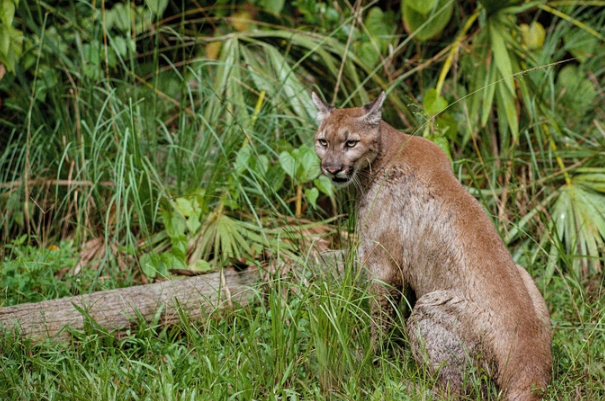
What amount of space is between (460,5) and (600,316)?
194 inches

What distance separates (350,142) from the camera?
224 inches

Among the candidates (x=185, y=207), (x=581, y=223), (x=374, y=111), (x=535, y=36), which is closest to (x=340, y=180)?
(x=374, y=111)

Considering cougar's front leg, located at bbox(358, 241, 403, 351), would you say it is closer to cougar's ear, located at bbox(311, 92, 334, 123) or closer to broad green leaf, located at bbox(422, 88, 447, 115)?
cougar's ear, located at bbox(311, 92, 334, 123)

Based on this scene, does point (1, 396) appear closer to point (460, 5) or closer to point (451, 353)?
point (451, 353)

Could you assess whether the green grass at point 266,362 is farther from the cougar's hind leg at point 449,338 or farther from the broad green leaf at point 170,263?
the broad green leaf at point 170,263

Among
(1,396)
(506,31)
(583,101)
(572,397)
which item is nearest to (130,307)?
(1,396)

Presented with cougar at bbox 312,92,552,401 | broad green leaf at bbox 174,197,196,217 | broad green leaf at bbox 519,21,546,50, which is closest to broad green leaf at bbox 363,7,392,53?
broad green leaf at bbox 519,21,546,50

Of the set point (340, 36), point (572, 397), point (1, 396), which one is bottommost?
point (1, 396)

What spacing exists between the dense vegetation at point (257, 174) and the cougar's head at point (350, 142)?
0.56 m

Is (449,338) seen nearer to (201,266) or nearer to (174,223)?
(201,266)

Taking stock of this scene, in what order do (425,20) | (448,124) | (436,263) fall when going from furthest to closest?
(425,20) → (448,124) → (436,263)

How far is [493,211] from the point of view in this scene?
732 centimetres

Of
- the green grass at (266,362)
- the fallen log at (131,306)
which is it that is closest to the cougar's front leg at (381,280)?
the green grass at (266,362)

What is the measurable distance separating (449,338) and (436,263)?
1.96 feet
